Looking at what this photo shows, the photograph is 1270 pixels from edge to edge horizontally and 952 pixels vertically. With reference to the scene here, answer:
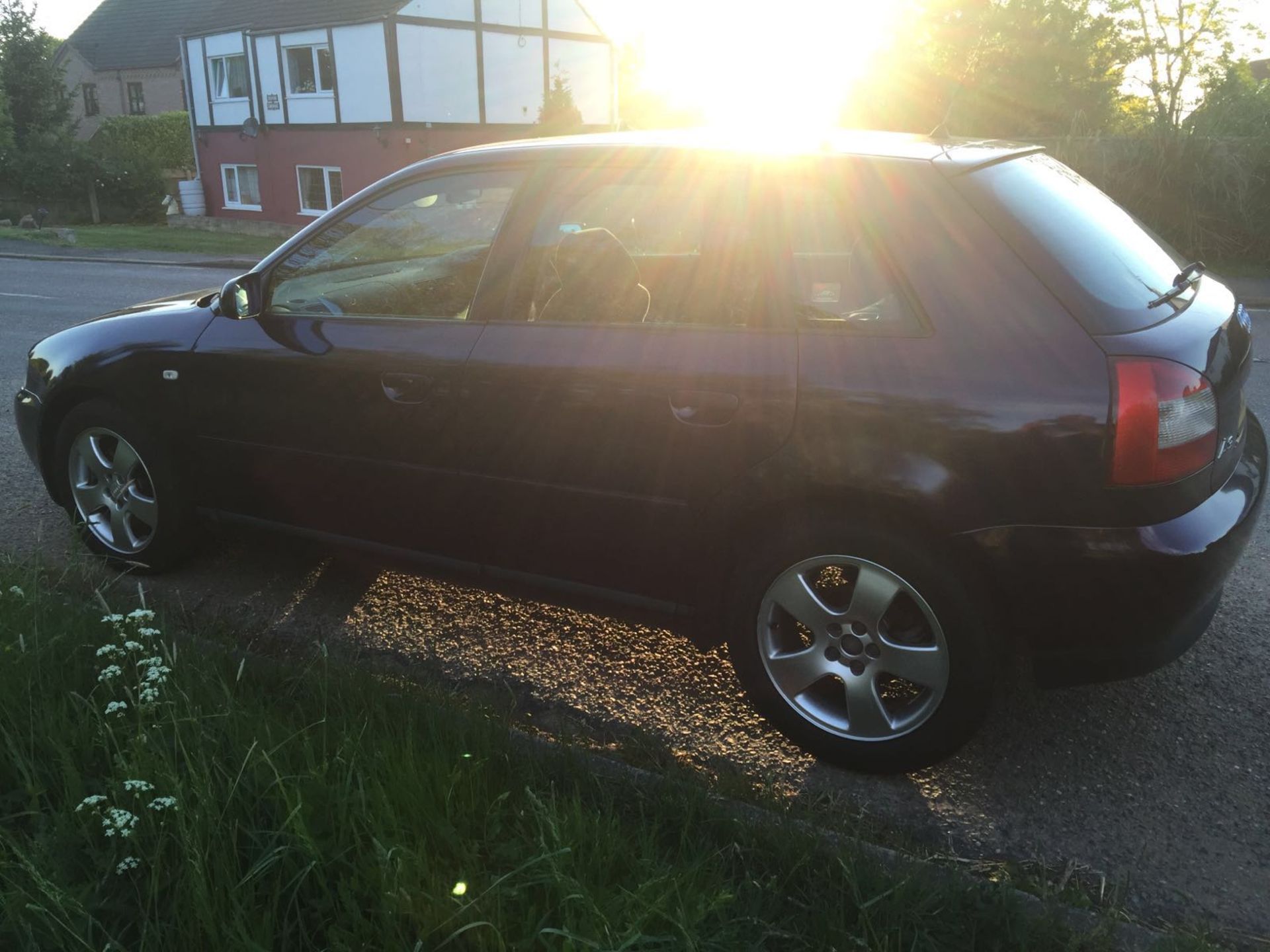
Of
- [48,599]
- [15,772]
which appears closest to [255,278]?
[48,599]

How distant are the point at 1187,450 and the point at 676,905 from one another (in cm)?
170

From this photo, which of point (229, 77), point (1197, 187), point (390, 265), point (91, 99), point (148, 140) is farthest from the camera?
point (91, 99)

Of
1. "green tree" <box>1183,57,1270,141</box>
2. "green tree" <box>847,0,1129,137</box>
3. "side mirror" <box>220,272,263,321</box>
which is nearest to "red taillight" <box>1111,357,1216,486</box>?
"side mirror" <box>220,272,263,321</box>

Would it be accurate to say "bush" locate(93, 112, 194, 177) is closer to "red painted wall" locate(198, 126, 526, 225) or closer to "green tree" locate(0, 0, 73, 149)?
"green tree" locate(0, 0, 73, 149)

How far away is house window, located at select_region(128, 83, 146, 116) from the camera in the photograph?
168ft

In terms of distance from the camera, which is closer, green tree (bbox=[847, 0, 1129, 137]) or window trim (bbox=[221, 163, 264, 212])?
window trim (bbox=[221, 163, 264, 212])

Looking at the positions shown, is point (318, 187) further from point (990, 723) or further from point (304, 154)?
point (990, 723)

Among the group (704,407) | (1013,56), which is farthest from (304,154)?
(704,407)

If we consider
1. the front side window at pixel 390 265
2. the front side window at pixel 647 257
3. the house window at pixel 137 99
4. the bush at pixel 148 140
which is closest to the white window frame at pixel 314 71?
the bush at pixel 148 140

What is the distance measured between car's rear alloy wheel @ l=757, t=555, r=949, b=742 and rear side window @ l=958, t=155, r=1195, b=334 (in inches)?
34.5

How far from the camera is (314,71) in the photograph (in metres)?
30.0

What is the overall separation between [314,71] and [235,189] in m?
5.78

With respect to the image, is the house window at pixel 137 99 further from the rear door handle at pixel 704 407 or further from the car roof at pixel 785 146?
the rear door handle at pixel 704 407

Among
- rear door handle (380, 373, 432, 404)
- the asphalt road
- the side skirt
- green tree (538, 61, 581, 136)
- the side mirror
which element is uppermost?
green tree (538, 61, 581, 136)
